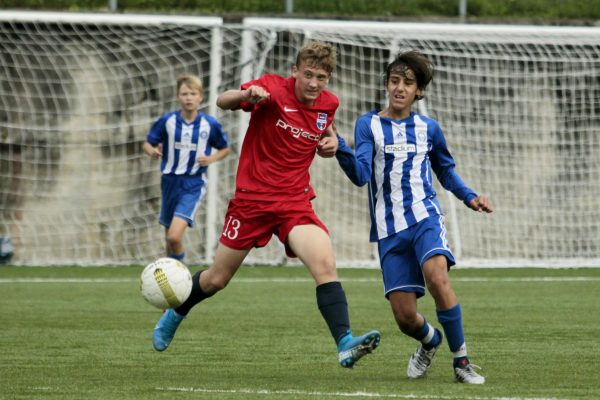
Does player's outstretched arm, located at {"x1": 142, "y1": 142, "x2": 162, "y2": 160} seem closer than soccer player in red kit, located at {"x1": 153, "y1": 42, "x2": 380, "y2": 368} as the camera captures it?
No

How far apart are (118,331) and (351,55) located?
8.01 metres

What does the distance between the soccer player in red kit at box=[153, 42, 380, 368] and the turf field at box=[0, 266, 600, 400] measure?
0.59 meters

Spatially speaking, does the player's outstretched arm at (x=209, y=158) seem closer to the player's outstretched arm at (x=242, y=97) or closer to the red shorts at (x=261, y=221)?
the red shorts at (x=261, y=221)

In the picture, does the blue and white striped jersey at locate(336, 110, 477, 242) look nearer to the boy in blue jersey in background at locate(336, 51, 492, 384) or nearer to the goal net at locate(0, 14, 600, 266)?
the boy in blue jersey in background at locate(336, 51, 492, 384)

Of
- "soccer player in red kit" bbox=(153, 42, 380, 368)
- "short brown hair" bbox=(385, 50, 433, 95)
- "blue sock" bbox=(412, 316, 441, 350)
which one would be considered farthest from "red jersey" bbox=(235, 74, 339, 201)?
"blue sock" bbox=(412, 316, 441, 350)

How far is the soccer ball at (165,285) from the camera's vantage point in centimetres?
680

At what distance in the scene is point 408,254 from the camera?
6449 millimetres

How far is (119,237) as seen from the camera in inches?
612

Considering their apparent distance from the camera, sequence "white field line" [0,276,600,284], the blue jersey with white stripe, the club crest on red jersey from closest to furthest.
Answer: the club crest on red jersey, the blue jersey with white stripe, "white field line" [0,276,600,284]

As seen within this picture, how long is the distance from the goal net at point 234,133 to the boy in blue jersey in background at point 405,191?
→ 341 inches

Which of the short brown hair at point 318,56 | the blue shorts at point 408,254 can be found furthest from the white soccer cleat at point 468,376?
the short brown hair at point 318,56

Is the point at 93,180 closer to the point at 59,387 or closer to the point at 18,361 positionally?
the point at 18,361

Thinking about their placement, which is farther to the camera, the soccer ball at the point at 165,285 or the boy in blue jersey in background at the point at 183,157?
the boy in blue jersey in background at the point at 183,157

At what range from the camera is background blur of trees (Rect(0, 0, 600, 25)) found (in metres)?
17.3
